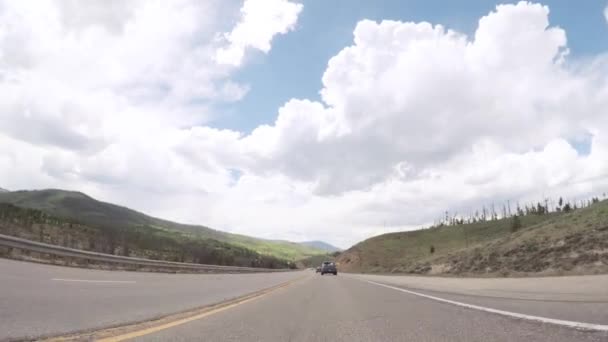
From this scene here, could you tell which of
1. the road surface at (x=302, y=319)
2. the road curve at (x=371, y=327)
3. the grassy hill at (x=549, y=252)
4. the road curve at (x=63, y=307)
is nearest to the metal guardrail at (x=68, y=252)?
the road curve at (x=63, y=307)

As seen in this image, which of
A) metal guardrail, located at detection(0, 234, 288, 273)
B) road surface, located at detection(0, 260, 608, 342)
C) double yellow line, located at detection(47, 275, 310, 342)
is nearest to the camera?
double yellow line, located at detection(47, 275, 310, 342)

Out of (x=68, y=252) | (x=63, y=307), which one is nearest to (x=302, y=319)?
(x=63, y=307)

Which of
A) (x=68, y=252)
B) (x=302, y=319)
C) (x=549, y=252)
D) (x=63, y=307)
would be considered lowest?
(x=302, y=319)

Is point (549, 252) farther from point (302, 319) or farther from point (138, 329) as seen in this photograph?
point (138, 329)

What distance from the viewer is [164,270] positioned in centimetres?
3116

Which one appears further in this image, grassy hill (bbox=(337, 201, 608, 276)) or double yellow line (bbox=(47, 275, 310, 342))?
grassy hill (bbox=(337, 201, 608, 276))

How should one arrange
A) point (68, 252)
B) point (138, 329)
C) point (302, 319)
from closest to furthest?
1. point (138, 329)
2. point (302, 319)
3. point (68, 252)

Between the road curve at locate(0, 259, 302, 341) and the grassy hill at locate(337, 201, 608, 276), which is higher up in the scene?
the grassy hill at locate(337, 201, 608, 276)

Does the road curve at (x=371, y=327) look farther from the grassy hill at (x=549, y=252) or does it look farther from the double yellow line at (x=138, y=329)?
the grassy hill at (x=549, y=252)

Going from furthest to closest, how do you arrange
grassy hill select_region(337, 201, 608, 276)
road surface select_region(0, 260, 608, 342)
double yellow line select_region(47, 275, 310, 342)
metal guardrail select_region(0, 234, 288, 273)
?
grassy hill select_region(337, 201, 608, 276) < metal guardrail select_region(0, 234, 288, 273) < road surface select_region(0, 260, 608, 342) < double yellow line select_region(47, 275, 310, 342)

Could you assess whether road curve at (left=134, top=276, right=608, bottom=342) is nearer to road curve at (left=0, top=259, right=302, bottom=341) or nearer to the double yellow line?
the double yellow line

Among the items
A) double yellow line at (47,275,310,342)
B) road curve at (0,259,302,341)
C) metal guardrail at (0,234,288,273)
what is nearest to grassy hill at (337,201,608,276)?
double yellow line at (47,275,310,342)

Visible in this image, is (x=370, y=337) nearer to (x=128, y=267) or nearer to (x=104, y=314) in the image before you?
(x=104, y=314)

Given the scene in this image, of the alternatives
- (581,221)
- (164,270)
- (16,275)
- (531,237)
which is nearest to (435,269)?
(531,237)
